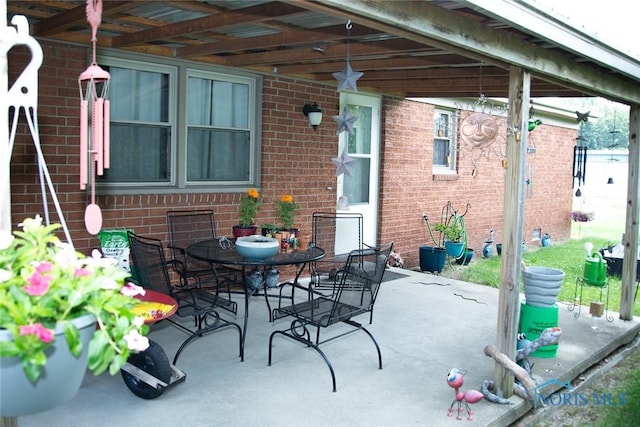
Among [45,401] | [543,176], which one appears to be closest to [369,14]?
[45,401]

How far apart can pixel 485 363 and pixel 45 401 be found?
3.49 metres

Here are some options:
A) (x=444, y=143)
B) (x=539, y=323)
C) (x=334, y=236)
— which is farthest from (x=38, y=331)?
(x=444, y=143)

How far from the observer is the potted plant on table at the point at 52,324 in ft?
4.41

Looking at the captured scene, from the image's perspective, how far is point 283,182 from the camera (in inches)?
261

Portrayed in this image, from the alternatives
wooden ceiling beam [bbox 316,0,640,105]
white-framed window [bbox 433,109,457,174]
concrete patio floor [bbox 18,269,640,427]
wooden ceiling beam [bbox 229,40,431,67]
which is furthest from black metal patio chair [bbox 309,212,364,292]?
white-framed window [bbox 433,109,457,174]

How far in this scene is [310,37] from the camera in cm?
441

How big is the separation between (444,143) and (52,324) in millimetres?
8614

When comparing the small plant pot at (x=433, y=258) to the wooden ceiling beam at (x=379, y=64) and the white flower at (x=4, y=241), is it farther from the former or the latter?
the white flower at (x=4, y=241)

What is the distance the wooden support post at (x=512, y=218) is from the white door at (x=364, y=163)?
394cm

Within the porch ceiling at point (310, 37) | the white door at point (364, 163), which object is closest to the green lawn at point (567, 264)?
the white door at point (364, 163)

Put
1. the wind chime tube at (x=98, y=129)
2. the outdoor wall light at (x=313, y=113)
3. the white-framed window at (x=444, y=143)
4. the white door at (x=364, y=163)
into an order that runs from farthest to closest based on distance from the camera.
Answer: the white-framed window at (x=444, y=143), the white door at (x=364, y=163), the outdoor wall light at (x=313, y=113), the wind chime tube at (x=98, y=129)

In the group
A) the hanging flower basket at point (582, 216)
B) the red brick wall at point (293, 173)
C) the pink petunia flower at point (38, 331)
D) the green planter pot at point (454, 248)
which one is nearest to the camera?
the pink petunia flower at point (38, 331)

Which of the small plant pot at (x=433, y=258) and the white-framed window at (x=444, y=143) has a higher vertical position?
the white-framed window at (x=444, y=143)

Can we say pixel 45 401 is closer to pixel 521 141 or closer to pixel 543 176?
pixel 521 141
